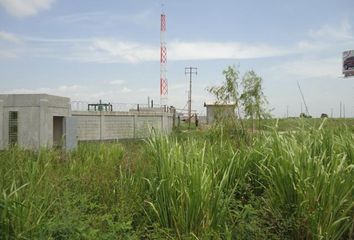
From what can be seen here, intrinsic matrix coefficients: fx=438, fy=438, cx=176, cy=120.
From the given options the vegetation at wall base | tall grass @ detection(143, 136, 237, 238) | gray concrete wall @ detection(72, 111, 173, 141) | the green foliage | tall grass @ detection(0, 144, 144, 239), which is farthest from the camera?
gray concrete wall @ detection(72, 111, 173, 141)

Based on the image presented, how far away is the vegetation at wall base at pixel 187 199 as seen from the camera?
4129 millimetres

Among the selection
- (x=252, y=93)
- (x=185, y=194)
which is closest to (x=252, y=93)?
(x=252, y=93)

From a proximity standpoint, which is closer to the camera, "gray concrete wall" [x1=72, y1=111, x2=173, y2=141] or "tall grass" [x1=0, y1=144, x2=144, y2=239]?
"tall grass" [x1=0, y1=144, x2=144, y2=239]

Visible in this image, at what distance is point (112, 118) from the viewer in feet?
94.7

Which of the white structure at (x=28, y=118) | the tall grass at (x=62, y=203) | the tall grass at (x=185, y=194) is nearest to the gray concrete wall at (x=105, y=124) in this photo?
the white structure at (x=28, y=118)

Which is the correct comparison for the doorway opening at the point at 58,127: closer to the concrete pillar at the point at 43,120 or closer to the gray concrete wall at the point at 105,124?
the concrete pillar at the point at 43,120

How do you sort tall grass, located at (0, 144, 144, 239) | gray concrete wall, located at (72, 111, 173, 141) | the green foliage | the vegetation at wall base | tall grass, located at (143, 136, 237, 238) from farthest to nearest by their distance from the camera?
gray concrete wall, located at (72, 111, 173, 141), the green foliage, tall grass, located at (143, 136, 237, 238), the vegetation at wall base, tall grass, located at (0, 144, 144, 239)

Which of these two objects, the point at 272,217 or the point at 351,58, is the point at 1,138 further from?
the point at 351,58

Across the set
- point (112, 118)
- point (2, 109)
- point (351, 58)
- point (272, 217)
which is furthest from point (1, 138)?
point (351, 58)

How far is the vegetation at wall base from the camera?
13.5 ft

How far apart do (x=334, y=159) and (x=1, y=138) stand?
36.2 ft

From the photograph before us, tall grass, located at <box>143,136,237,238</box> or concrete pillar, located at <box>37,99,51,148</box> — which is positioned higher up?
concrete pillar, located at <box>37,99,51,148</box>

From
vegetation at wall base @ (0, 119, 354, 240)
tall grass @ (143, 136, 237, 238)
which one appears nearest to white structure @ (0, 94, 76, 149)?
vegetation at wall base @ (0, 119, 354, 240)

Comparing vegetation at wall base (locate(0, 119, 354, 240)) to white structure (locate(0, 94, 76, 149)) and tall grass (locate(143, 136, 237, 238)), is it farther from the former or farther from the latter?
white structure (locate(0, 94, 76, 149))
